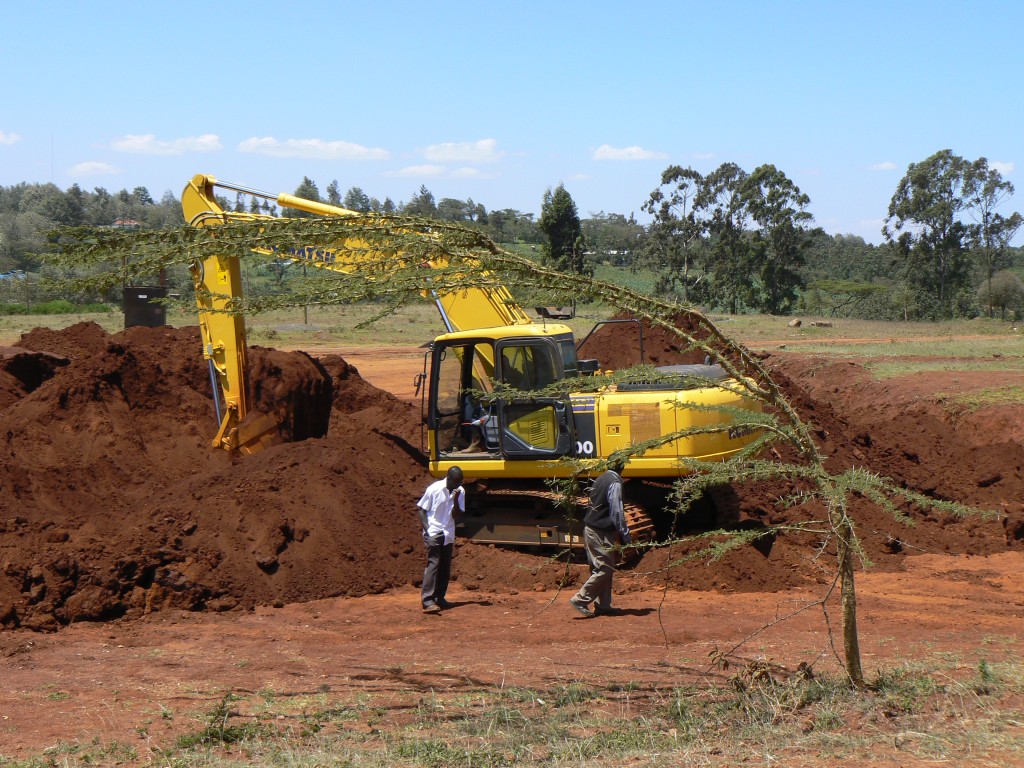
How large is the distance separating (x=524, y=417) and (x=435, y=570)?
2.07m

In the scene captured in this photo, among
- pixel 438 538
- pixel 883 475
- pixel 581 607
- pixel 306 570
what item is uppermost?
pixel 438 538

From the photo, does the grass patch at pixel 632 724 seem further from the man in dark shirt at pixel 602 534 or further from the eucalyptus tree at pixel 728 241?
the eucalyptus tree at pixel 728 241

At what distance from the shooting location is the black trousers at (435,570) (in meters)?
10.8

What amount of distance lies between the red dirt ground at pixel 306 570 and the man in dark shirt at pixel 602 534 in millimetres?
290

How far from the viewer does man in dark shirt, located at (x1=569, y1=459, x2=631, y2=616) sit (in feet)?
33.9

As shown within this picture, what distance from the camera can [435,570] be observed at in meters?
10.8

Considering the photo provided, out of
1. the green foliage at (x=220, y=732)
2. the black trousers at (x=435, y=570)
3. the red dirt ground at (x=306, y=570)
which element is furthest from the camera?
the black trousers at (x=435, y=570)

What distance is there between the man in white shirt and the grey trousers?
142 cm

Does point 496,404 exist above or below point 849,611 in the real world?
above

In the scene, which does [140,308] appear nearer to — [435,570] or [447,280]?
[435,570]

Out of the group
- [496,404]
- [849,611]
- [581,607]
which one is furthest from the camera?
[496,404]

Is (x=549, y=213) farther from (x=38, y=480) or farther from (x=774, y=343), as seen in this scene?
(x=38, y=480)

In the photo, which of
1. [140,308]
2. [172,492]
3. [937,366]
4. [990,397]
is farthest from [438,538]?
[937,366]

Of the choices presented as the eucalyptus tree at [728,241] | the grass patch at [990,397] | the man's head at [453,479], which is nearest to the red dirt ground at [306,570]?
the man's head at [453,479]
